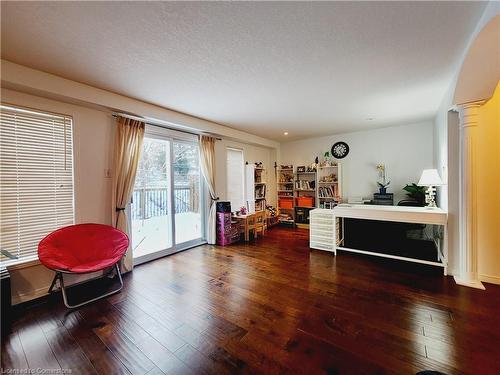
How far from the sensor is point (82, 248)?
2.57 m

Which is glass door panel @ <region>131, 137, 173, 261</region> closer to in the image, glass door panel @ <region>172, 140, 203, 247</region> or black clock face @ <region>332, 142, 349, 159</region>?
glass door panel @ <region>172, 140, 203, 247</region>

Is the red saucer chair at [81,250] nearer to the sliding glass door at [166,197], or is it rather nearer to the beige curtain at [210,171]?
the sliding glass door at [166,197]

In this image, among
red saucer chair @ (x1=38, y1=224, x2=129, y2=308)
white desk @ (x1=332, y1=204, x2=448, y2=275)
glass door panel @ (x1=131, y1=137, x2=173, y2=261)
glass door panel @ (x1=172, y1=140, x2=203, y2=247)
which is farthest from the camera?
glass door panel @ (x1=172, y1=140, x2=203, y2=247)

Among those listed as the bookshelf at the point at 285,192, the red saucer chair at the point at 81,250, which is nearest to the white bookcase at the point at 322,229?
the bookshelf at the point at 285,192

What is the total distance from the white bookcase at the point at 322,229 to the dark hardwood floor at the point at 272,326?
0.81 metres

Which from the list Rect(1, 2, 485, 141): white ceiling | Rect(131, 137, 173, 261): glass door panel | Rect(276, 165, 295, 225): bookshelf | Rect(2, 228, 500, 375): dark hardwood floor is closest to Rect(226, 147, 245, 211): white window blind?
Rect(276, 165, 295, 225): bookshelf

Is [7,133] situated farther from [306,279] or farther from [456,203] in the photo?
[456,203]

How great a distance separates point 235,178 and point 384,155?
11.8 ft

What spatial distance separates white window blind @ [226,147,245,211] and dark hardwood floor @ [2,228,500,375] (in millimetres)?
2406

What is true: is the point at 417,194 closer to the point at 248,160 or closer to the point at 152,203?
the point at 248,160

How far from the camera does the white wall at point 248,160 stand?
478 centimetres

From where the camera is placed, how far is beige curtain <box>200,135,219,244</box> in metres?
4.30

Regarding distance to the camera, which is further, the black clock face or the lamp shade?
the black clock face

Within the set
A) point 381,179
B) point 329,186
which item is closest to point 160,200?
point 329,186
